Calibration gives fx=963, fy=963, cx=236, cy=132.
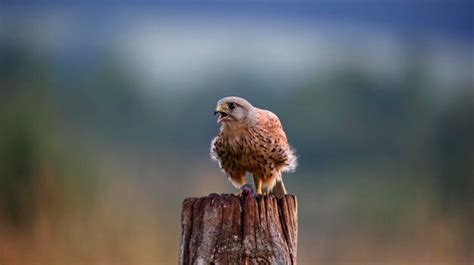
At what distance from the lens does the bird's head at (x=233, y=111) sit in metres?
6.44

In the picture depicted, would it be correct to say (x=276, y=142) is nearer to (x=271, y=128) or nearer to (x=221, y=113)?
(x=271, y=128)

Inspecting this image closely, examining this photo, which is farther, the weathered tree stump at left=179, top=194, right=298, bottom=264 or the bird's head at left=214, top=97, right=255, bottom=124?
the bird's head at left=214, top=97, right=255, bottom=124

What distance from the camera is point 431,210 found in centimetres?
1234

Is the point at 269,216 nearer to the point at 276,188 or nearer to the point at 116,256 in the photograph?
the point at 276,188

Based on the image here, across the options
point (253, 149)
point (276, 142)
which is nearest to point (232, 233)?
point (253, 149)

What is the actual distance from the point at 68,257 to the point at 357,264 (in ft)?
10.5

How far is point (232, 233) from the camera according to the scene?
4406 millimetres

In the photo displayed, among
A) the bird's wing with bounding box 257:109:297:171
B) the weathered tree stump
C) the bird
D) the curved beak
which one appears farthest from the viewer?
the bird's wing with bounding box 257:109:297:171

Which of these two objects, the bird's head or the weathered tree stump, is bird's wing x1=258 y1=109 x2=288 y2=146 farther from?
the weathered tree stump

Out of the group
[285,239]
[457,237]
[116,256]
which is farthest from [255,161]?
[457,237]

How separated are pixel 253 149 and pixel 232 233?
2376 millimetres

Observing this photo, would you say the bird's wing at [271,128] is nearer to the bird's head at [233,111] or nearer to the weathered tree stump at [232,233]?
the bird's head at [233,111]

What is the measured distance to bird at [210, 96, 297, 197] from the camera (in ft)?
21.9

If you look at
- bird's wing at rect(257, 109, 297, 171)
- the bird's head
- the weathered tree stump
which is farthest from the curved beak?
the weathered tree stump
